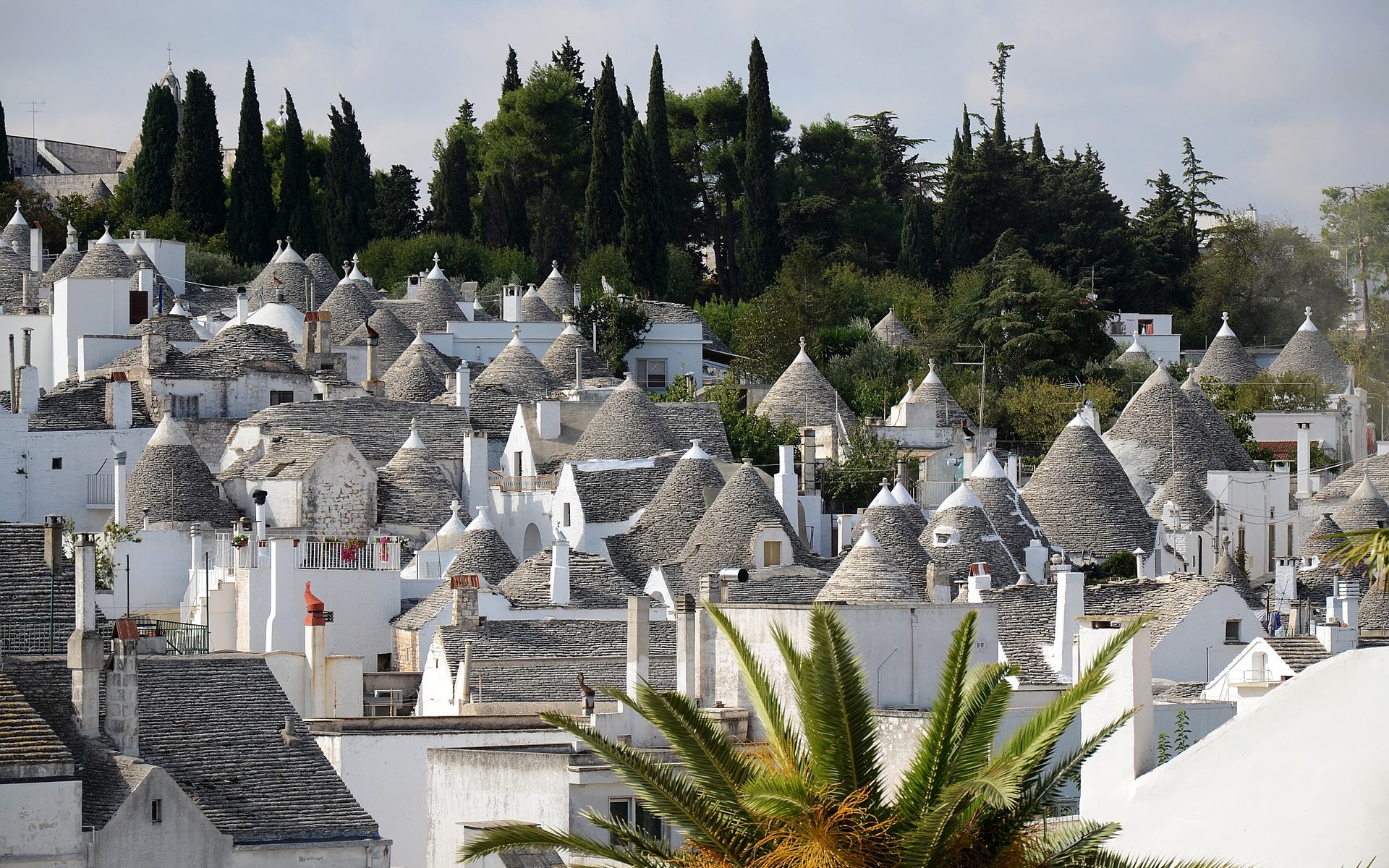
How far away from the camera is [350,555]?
137 feet

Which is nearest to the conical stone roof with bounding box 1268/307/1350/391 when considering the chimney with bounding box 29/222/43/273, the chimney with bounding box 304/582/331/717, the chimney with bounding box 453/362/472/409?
the chimney with bounding box 453/362/472/409

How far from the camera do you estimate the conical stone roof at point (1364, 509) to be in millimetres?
51875

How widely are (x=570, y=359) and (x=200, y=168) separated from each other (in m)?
18.0

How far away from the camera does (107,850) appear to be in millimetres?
18625

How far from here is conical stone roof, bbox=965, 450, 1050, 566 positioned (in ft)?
153

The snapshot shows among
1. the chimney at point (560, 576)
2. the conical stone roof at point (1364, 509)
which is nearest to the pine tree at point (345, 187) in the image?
the conical stone roof at point (1364, 509)

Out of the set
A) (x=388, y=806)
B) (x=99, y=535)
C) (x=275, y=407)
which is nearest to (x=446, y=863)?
(x=388, y=806)

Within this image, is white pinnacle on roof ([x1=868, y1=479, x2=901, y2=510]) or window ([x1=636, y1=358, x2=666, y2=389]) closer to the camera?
white pinnacle on roof ([x1=868, y1=479, x2=901, y2=510])

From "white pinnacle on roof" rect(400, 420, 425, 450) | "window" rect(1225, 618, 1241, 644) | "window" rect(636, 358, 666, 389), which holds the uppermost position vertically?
"window" rect(636, 358, 666, 389)

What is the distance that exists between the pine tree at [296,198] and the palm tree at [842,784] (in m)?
62.2

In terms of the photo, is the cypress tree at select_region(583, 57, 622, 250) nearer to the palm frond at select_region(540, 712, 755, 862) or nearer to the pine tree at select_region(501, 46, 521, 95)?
the pine tree at select_region(501, 46, 521, 95)

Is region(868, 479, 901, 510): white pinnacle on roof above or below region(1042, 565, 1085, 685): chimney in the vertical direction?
above

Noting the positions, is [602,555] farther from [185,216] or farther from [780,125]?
[780,125]

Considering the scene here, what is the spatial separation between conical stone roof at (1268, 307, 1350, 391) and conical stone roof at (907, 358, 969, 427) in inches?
413
